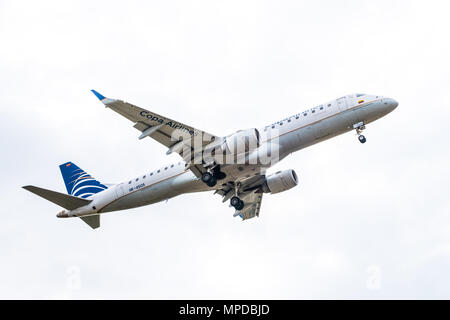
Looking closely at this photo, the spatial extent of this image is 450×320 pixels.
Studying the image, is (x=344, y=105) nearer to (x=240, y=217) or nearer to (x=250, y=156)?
(x=250, y=156)

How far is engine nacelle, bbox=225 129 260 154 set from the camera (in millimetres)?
34812

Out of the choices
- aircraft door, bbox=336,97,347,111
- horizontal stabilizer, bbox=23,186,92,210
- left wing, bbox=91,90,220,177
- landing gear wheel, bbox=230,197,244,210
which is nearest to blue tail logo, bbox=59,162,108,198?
horizontal stabilizer, bbox=23,186,92,210

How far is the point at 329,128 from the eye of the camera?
35.7 m

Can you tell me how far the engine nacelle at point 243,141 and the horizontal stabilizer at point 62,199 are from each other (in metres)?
11.6

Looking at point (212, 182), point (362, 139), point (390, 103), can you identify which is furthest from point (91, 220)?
point (390, 103)

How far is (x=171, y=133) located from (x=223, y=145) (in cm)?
322

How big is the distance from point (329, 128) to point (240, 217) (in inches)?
493

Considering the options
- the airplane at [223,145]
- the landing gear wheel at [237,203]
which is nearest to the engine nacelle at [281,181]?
the airplane at [223,145]

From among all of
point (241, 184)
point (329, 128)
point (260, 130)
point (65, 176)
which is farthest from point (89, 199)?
point (329, 128)

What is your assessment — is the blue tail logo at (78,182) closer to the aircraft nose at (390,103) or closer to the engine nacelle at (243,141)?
the engine nacelle at (243,141)

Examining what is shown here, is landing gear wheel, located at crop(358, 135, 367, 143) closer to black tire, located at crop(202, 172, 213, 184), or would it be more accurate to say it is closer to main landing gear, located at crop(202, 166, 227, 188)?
main landing gear, located at crop(202, 166, 227, 188)

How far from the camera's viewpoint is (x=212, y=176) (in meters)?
36.3

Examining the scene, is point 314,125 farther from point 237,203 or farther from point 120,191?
point 120,191

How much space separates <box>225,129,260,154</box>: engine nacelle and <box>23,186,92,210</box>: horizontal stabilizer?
11643mm
